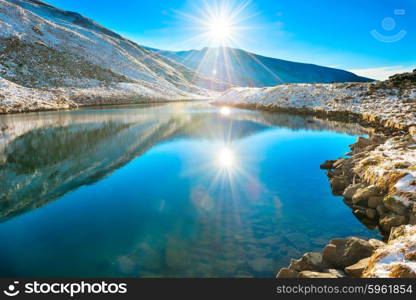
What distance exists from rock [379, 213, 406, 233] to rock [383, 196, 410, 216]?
18cm

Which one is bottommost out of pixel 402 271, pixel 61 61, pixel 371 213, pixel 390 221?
pixel 371 213

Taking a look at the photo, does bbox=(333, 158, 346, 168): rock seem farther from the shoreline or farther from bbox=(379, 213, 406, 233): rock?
bbox=(379, 213, 406, 233): rock

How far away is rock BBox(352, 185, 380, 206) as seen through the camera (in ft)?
34.5

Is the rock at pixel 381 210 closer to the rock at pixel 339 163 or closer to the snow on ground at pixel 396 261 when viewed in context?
the snow on ground at pixel 396 261

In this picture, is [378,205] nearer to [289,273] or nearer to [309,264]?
[309,264]

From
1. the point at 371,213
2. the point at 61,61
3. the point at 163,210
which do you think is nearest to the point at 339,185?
the point at 371,213

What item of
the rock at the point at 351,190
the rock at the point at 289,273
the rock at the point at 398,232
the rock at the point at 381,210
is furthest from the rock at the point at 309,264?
the rock at the point at 351,190

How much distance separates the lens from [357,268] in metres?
6.11

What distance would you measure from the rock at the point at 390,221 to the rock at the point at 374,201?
3.18ft

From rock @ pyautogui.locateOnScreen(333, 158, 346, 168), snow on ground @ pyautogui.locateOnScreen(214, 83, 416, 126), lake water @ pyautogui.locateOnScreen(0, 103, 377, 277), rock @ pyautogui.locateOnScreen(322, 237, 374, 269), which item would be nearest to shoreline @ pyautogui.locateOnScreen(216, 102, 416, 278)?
rock @ pyautogui.locateOnScreen(322, 237, 374, 269)

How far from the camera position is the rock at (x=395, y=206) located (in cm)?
870

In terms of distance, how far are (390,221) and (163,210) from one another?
8.39 meters

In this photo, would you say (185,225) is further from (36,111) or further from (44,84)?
(44,84)

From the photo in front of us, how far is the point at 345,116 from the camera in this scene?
40.8m
